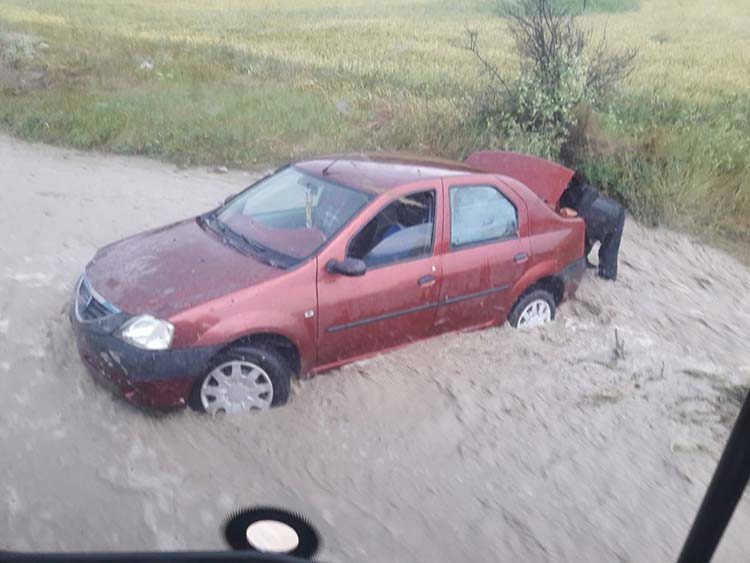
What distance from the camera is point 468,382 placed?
6012 millimetres

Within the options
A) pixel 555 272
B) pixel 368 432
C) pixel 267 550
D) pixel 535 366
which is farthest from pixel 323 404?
pixel 267 550

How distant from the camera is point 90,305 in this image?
17.2ft

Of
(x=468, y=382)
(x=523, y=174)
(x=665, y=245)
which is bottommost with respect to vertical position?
(x=665, y=245)

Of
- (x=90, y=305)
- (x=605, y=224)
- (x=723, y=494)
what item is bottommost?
(x=605, y=224)

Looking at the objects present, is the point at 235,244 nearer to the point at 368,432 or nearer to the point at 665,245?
the point at 368,432

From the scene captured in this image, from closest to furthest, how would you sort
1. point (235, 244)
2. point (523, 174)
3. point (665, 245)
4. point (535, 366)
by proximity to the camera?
1. point (235, 244)
2. point (535, 366)
3. point (523, 174)
4. point (665, 245)

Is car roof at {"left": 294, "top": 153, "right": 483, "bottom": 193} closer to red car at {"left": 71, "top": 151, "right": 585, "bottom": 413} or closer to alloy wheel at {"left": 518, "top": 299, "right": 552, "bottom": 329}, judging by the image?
red car at {"left": 71, "top": 151, "right": 585, "bottom": 413}

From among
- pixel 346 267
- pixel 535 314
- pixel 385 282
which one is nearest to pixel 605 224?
pixel 535 314

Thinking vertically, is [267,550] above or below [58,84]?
above

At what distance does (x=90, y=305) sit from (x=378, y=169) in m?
2.23

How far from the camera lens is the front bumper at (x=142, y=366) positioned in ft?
Result: 16.0

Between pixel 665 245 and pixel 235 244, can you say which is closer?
pixel 235 244

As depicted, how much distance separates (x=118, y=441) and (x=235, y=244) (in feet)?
4.94

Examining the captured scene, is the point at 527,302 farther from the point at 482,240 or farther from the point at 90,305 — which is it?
the point at 90,305
